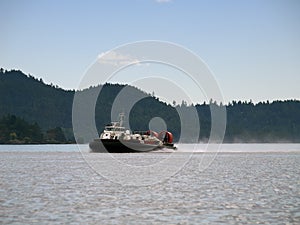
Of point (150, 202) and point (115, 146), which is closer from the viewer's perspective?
point (150, 202)

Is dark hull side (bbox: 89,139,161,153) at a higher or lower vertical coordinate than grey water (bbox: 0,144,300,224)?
higher

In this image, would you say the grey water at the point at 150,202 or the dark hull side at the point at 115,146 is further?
the dark hull side at the point at 115,146

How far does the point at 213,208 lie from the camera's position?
39.7 metres

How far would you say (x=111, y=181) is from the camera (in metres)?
62.8

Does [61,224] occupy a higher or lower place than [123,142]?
lower

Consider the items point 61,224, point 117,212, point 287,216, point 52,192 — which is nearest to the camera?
point 61,224

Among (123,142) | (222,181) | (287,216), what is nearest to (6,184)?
(222,181)

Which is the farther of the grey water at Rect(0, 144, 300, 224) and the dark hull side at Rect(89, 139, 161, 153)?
the dark hull side at Rect(89, 139, 161, 153)

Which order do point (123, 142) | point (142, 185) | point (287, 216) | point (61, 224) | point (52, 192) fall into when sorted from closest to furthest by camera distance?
point (61, 224)
point (287, 216)
point (52, 192)
point (142, 185)
point (123, 142)

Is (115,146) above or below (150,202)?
above

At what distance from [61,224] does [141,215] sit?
18.2 ft

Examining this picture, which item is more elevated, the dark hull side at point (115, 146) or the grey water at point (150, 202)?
the dark hull side at point (115, 146)

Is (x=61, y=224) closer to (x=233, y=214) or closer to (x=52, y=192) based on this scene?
(x=233, y=214)

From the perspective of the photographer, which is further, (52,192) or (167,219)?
(52,192)
